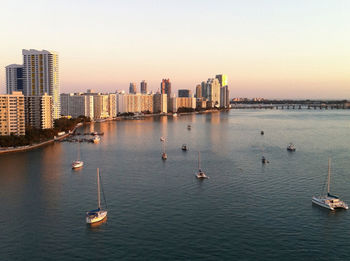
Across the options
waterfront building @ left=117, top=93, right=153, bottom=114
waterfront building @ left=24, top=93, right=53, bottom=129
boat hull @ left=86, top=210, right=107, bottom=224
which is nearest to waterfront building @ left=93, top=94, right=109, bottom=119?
waterfront building @ left=117, top=93, right=153, bottom=114

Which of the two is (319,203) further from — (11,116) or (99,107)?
(99,107)

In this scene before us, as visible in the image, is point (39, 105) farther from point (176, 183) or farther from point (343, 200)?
point (343, 200)

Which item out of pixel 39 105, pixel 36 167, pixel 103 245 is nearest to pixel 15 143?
pixel 36 167

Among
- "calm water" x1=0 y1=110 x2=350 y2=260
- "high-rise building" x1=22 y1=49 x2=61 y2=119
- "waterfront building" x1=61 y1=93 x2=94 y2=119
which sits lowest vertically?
"calm water" x1=0 y1=110 x2=350 y2=260

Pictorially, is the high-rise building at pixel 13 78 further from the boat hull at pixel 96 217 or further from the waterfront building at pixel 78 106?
the boat hull at pixel 96 217

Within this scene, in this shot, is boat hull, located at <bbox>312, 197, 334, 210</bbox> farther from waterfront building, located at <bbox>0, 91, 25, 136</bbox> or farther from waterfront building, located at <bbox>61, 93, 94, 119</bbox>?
waterfront building, located at <bbox>61, 93, 94, 119</bbox>

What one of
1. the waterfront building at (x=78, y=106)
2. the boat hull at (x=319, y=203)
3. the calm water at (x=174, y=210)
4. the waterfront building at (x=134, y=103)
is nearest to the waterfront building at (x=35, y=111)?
the calm water at (x=174, y=210)
